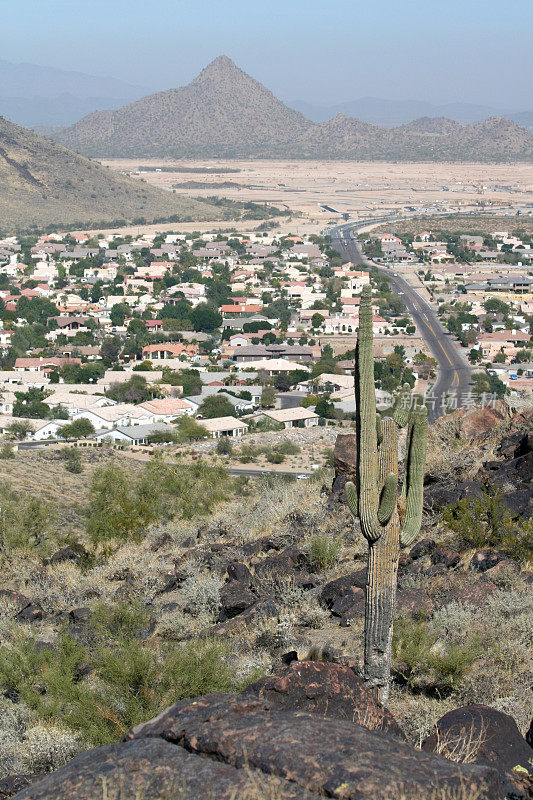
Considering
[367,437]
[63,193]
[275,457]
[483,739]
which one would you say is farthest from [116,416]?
[63,193]

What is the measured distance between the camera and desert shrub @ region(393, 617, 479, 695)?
19.6ft

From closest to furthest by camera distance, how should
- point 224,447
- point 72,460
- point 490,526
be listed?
point 490,526 → point 72,460 → point 224,447

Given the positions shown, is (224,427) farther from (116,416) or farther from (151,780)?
(151,780)

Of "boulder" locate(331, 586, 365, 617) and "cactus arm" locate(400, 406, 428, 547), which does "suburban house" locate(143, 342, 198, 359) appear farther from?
"cactus arm" locate(400, 406, 428, 547)

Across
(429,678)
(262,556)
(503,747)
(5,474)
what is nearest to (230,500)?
(262,556)

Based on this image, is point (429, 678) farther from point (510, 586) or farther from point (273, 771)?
point (273, 771)

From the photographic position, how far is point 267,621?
7914 mm

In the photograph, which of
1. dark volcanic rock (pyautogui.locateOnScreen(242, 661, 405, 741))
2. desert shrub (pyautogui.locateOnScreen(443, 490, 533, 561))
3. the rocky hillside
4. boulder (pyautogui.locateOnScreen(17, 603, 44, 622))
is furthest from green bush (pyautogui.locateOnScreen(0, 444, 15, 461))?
dark volcanic rock (pyautogui.locateOnScreen(242, 661, 405, 741))

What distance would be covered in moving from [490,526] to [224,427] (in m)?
28.7

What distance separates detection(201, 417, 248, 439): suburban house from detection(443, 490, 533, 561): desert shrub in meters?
27.5

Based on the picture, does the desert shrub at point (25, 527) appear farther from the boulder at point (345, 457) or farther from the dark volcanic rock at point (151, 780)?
the dark volcanic rock at point (151, 780)

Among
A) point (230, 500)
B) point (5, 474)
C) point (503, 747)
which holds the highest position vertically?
point (503, 747)

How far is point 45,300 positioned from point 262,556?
62.1 meters

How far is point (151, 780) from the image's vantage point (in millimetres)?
3646
